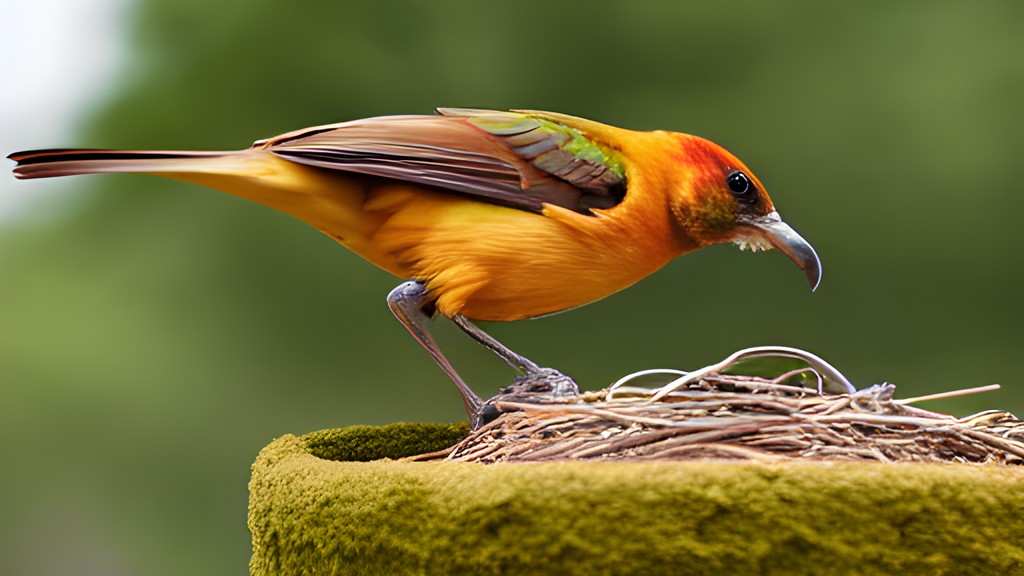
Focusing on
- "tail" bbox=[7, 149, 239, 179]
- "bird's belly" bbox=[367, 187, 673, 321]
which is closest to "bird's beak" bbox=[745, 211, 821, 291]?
"bird's belly" bbox=[367, 187, 673, 321]

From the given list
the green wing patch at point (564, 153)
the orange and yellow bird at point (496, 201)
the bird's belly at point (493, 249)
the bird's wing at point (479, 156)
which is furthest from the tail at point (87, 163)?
the green wing patch at point (564, 153)

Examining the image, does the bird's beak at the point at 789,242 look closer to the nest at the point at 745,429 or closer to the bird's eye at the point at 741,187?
the bird's eye at the point at 741,187

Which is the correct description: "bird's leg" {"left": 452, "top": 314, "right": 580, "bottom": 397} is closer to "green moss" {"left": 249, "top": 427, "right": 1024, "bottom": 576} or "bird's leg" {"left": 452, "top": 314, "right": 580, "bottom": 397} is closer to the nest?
the nest

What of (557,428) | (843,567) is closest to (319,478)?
(557,428)

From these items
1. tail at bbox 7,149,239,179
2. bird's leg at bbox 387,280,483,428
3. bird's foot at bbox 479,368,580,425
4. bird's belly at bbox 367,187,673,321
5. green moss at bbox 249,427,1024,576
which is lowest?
green moss at bbox 249,427,1024,576

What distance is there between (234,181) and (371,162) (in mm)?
242

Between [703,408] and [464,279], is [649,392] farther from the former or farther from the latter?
[464,279]

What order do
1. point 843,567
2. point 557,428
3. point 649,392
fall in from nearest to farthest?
point 843,567, point 557,428, point 649,392

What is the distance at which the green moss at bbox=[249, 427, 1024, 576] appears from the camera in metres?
1.07

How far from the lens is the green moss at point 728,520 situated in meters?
1.07

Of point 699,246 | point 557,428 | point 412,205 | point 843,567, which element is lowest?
point 843,567

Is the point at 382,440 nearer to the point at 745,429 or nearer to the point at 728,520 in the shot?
the point at 745,429

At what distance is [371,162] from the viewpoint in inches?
65.9

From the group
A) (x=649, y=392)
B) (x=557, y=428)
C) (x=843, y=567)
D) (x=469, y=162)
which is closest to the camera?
(x=843, y=567)
